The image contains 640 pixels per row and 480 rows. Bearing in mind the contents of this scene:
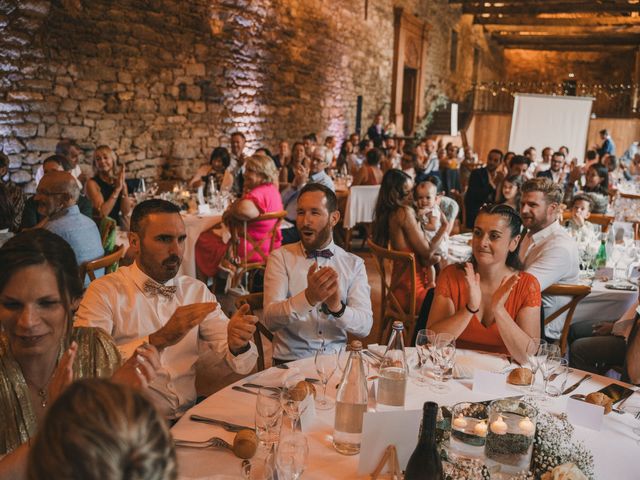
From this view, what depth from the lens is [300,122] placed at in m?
11.4

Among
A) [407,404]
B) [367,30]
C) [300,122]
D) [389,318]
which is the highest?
[367,30]

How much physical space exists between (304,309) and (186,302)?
0.47 m

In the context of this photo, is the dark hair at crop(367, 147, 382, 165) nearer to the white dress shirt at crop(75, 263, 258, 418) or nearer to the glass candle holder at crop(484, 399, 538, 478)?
the white dress shirt at crop(75, 263, 258, 418)

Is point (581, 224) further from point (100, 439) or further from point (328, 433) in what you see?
point (100, 439)

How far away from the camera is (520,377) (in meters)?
1.92

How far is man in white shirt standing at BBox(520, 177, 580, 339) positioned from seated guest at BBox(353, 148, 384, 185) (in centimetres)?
388

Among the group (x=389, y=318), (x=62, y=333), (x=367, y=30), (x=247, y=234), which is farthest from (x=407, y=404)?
(x=367, y=30)

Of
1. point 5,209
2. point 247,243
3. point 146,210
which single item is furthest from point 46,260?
point 247,243

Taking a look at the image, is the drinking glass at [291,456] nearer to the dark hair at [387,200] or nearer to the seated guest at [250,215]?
the dark hair at [387,200]

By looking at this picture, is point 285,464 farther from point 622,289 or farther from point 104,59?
point 104,59

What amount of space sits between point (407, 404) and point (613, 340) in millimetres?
1877

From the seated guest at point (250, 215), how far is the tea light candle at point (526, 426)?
3.52 m

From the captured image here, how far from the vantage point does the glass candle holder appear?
53.4 inches

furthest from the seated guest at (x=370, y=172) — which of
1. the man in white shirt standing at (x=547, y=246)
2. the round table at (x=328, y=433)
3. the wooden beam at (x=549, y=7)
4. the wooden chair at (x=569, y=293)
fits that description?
the wooden beam at (x=549, y=7)
